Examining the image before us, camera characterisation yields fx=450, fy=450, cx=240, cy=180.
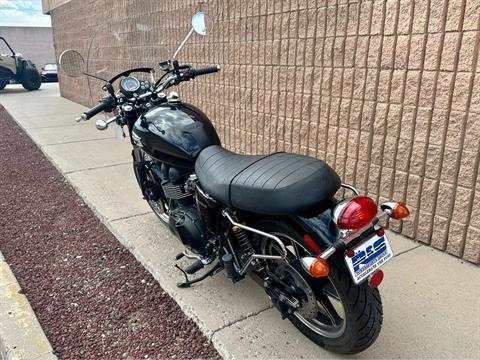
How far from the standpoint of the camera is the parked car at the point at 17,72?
52.0 ft

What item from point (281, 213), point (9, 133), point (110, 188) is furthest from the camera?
point (9, 133)

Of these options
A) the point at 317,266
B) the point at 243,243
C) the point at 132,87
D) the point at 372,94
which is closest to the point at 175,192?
the point at 243,243

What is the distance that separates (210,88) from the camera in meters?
5.92

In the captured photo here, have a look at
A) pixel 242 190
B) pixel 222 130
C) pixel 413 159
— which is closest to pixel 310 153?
pixel 413 159

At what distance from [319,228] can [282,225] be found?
22 centimetres

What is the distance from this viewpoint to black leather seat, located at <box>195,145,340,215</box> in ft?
6.83

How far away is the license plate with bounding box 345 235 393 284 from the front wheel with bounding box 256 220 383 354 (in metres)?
0.08

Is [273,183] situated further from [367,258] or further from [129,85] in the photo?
[129,85]

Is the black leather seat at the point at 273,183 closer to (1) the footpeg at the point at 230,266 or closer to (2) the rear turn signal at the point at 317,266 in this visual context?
(2) the rear turn signal at the point at 317,266

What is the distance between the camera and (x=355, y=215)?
1931 mm

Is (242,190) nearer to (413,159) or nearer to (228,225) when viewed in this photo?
(228,225)

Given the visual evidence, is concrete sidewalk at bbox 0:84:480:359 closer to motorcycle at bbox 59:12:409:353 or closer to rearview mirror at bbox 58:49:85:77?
motorcycle at bbox 59:12:409:353

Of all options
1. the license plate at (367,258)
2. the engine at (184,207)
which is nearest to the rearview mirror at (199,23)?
the engine at (184,207)

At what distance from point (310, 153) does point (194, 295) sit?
1931 mm
